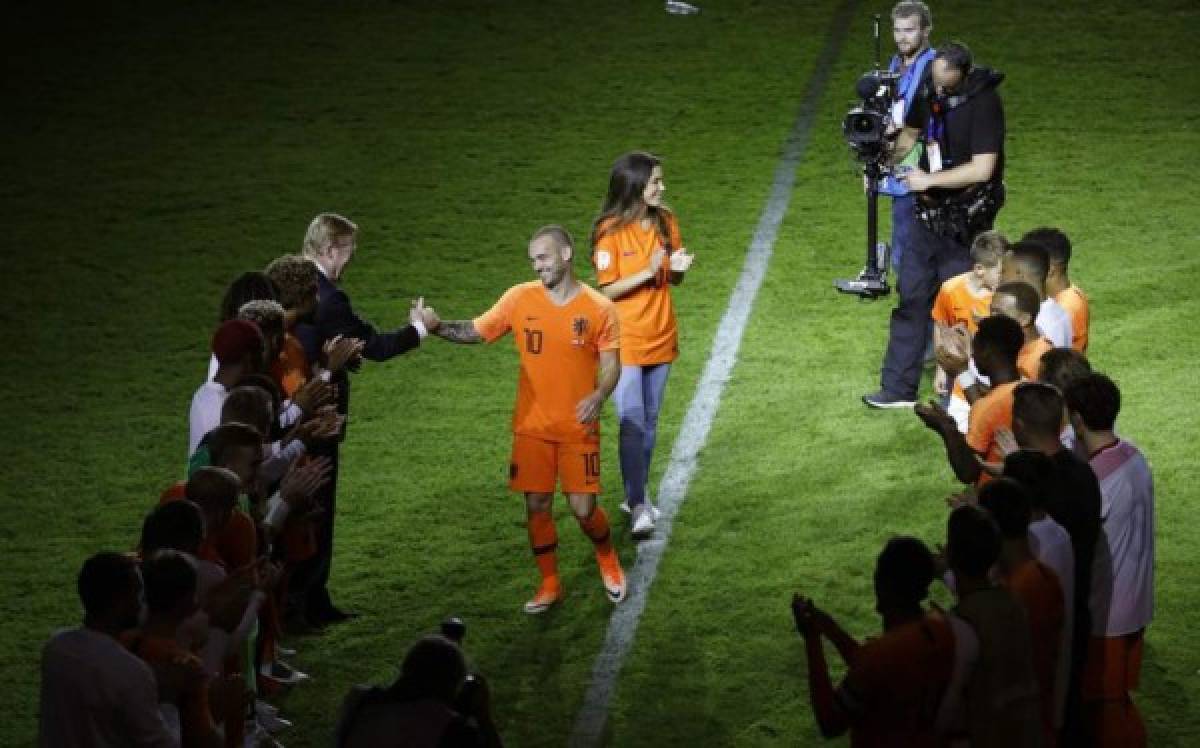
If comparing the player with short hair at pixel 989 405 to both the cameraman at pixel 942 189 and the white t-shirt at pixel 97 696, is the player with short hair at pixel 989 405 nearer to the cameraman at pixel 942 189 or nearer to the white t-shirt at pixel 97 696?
the cameraman at pixel 942 189

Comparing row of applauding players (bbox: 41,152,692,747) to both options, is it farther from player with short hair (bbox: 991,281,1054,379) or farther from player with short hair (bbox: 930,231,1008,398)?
player with short hair (bbox: 991,281,1054,379)

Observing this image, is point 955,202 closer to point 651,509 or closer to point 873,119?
point 873,119

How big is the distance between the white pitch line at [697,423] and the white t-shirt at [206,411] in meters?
1.85

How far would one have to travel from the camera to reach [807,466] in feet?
35.4

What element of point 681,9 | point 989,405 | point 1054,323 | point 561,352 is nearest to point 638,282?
point 561,352

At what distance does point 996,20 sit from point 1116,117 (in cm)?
272

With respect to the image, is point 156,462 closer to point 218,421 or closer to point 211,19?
point 218,421

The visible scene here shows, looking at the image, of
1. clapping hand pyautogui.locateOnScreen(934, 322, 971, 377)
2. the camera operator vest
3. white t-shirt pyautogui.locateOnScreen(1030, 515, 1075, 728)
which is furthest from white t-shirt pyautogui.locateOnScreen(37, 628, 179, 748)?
the camera operator vest

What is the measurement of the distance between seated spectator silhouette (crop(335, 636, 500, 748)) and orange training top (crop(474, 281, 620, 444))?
11.1 ft

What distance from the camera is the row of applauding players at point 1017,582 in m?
5.90

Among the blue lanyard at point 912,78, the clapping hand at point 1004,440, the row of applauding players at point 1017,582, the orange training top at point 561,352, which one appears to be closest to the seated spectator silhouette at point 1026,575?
the row of applauding players at point 1017,582

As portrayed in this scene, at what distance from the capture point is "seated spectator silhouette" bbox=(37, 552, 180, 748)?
5887 millimetres

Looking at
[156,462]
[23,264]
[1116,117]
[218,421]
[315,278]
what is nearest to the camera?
[218,421]

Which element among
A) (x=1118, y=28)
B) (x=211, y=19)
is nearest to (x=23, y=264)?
(x=211, y=19)
